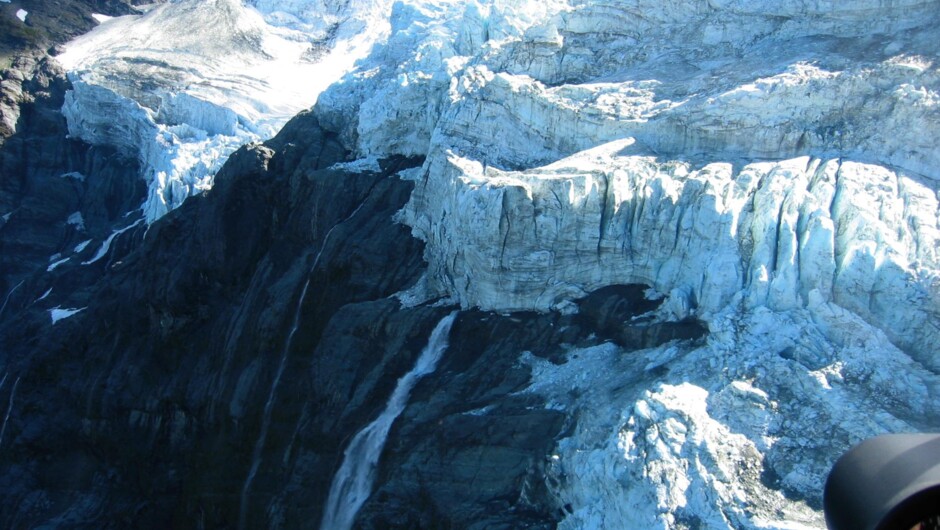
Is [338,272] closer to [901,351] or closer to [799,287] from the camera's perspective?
[799,287]

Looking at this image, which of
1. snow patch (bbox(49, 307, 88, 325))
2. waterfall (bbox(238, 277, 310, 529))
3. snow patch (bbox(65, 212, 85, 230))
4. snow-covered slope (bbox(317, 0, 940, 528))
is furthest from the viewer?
snow patch (bbox(65, 212, 85, 230))

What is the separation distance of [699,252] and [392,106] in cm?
1329

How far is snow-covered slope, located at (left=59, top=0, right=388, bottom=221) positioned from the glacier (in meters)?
8.37

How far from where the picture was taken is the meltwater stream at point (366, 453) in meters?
21.4

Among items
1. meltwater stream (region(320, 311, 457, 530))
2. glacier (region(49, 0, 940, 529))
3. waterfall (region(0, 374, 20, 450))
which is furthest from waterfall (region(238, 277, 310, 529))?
waterfall (region(0, 374, 20, 450))

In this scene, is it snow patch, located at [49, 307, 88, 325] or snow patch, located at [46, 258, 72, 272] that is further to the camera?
snow patch, located at [46, 258, 72, 272]

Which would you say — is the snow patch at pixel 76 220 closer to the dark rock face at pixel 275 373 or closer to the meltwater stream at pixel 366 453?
the dark rock face at pixel 275 373

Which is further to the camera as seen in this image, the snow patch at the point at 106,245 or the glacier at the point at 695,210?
the snow patch at the point at 106,245

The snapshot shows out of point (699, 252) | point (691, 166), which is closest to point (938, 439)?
point (699, 252)

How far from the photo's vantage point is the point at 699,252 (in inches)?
754

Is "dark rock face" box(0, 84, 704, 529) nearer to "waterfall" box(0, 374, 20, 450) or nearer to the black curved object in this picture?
"waterfall" box(0, 374, 20, 450)

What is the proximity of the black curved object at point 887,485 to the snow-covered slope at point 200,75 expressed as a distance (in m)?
32.6

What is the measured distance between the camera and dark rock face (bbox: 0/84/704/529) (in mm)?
19422

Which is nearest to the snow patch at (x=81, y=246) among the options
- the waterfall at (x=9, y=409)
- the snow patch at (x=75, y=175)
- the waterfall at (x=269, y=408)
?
the snow patch at (x=75, y=175)
